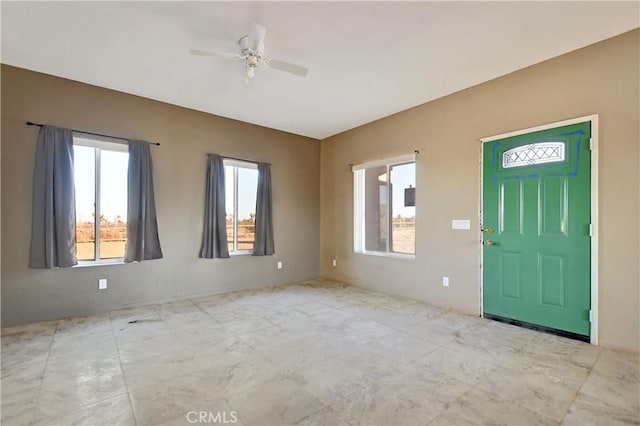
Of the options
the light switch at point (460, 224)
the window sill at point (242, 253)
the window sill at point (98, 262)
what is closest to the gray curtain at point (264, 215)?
the window sill at point (242, 253)

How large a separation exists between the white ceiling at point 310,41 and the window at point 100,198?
0.83 meters

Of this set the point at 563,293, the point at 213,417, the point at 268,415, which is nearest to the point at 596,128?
the point at 563,293

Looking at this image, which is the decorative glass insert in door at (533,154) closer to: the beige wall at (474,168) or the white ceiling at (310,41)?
the beige wall at (474,168)

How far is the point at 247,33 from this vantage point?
2.65 metres

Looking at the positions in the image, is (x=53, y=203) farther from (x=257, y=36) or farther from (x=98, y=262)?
(x=257, y=36)

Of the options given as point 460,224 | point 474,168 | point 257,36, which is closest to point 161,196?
point 257,36

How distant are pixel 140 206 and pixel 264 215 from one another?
1.86m

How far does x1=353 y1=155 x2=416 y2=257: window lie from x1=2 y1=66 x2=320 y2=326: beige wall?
1003 mm

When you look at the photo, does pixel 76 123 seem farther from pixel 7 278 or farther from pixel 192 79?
pixel 7 278

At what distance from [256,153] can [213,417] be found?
409 cm

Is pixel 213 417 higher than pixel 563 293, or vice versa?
pixel 563 293

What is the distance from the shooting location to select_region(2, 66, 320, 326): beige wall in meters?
3.31

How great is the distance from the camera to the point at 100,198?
12.6 feet

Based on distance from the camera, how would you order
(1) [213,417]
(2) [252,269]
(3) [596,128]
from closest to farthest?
(1) [213,417], (3) [596,128], (2) [252,269]
